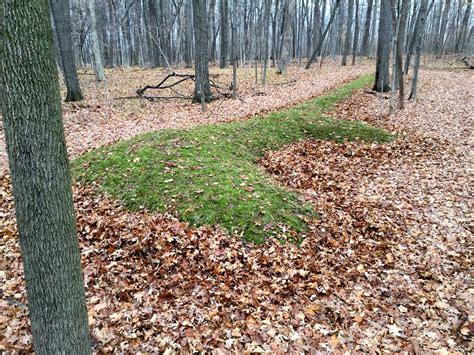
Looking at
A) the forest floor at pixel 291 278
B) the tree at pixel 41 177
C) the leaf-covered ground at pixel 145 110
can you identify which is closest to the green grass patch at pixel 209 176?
the forest floor at pixel 291 278

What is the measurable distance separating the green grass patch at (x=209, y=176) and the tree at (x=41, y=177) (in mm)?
3204

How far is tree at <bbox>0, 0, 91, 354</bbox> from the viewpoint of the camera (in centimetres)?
239

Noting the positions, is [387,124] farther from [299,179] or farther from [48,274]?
[48,274]

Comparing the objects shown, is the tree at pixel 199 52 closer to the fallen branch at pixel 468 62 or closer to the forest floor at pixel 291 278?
the forest floor at pixel 291 278

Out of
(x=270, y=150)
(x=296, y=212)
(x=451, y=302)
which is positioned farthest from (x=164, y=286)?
(x=270, y=150)

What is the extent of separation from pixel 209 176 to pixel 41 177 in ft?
15.4

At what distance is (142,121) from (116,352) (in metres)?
10.7

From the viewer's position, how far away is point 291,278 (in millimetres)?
5207

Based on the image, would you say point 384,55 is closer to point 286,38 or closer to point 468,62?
point 286,38

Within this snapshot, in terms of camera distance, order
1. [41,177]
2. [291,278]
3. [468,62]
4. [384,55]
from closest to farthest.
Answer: [41,177]
[291,278]
[384,55]
[468,62]

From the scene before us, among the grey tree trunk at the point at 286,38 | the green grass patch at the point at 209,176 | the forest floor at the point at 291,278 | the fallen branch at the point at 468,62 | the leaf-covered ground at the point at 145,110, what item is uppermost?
the grey tree trunk at the point at 286,38

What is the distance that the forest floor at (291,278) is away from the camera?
425 centimetres

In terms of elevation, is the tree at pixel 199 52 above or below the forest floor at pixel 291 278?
above

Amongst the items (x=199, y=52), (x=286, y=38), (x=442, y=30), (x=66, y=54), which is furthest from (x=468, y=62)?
(x=66, y=54)
